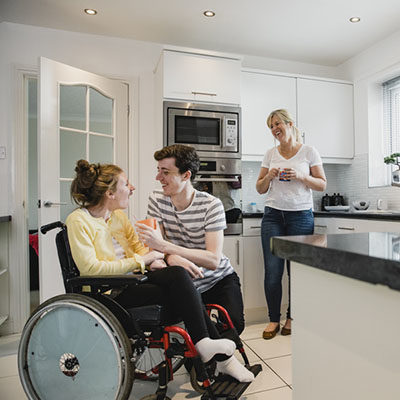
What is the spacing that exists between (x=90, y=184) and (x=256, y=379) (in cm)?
132

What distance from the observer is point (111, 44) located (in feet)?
9.50

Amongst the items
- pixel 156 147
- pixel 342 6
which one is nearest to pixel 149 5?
pixel 156 147

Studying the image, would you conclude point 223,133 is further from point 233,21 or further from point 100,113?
point 100,113

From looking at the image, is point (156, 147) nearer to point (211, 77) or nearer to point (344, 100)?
point (211, 77)

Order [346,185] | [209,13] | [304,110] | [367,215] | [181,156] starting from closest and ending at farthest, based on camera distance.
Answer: [181,156] → [367,215] → [209,13] → [304,110] → [346,185]

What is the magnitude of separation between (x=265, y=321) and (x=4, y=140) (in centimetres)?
252

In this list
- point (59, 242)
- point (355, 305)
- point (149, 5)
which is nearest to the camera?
point (355, 305)

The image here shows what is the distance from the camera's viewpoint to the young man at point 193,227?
152cm

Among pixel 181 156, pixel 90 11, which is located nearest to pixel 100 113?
pixel 90 11

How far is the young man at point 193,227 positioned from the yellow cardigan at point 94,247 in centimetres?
21

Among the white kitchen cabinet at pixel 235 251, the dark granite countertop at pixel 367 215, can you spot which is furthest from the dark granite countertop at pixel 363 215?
the white kitchen cabinet at pixel 235 251

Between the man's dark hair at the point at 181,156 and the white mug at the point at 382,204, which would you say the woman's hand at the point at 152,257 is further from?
the white mug at the point at 382,204

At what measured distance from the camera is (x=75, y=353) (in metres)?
1.22

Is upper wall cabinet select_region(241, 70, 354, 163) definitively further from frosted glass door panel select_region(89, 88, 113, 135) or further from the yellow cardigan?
the yellow cardigan
